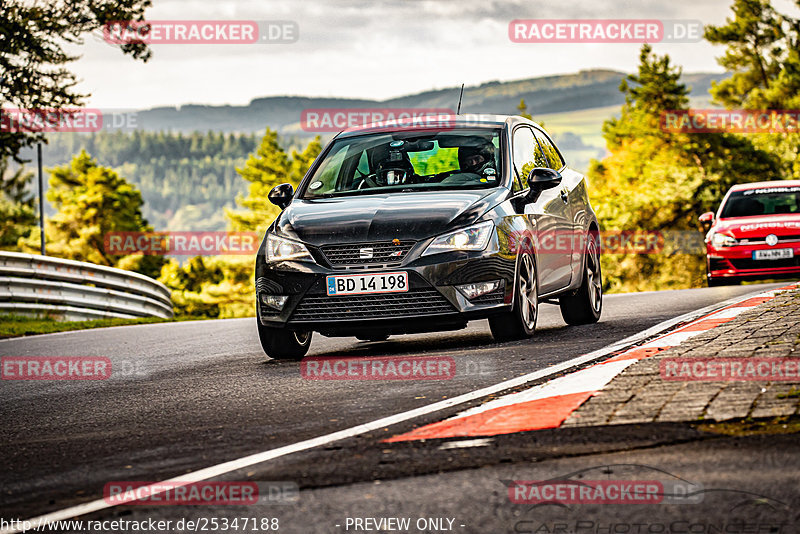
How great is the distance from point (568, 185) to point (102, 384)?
4855 mm

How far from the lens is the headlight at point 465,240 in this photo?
9344 mm

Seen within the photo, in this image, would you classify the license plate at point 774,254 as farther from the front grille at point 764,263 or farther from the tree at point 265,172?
the tree at point 265,172

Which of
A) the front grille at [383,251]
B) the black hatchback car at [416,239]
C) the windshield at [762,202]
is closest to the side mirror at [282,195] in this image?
the black hatchback car at [416,239]

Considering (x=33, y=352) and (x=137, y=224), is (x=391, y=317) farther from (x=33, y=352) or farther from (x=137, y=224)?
(x=137, y=224)

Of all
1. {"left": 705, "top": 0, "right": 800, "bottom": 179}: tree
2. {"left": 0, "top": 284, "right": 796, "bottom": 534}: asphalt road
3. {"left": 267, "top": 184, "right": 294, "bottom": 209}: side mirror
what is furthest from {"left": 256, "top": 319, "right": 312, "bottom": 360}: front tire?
{"left": 705, "top": 0, "right": 800, "bottom": 179}: tree

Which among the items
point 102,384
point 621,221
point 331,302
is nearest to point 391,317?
point 331,302

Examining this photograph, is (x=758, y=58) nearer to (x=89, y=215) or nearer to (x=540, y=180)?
(x=89, y=215)

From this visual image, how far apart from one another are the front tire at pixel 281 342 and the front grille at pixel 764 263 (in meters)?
Answer: 10.9

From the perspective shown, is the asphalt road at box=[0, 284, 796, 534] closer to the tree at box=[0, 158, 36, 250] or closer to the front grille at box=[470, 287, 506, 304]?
the front grille at box=[470, 287, 506, 304]

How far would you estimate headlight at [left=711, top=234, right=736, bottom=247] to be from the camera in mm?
A: 19344

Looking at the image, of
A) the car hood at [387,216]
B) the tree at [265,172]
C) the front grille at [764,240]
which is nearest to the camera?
the car hood at [387,216]

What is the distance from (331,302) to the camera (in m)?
9.41

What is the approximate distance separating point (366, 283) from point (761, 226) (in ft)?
37.9

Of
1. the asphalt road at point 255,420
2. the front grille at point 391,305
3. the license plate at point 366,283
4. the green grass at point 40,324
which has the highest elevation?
the license plate at point 366,283
